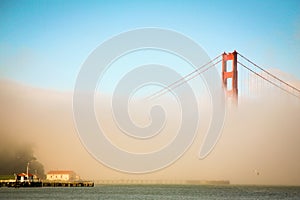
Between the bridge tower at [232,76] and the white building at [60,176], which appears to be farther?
the white building at [60,176]

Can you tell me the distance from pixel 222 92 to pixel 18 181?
5231 centimetres

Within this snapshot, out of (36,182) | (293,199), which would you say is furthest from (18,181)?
(293,199)

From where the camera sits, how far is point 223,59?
5375 cm

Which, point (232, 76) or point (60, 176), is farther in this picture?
point (60, 176)

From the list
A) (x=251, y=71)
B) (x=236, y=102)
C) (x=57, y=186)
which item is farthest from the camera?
(x=57, y=186)

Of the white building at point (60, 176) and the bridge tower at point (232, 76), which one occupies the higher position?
the bridge tower at point (232, 76)

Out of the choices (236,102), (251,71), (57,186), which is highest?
(251,71)

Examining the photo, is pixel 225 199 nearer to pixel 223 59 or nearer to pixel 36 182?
pixel 223 59

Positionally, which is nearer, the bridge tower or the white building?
the bridge tower

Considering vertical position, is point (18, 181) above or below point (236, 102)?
below

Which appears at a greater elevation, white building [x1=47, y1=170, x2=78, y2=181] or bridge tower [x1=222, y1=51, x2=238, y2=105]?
bridge tower [x1=222, y1=51, x2=238, y2=105]

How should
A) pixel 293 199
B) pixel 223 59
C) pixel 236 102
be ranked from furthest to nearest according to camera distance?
pixel 293 199, pixel 223 59, pixel 236 102

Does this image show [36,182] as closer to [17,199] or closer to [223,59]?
[17,199]

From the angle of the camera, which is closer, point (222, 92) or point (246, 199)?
point (222, 92)
